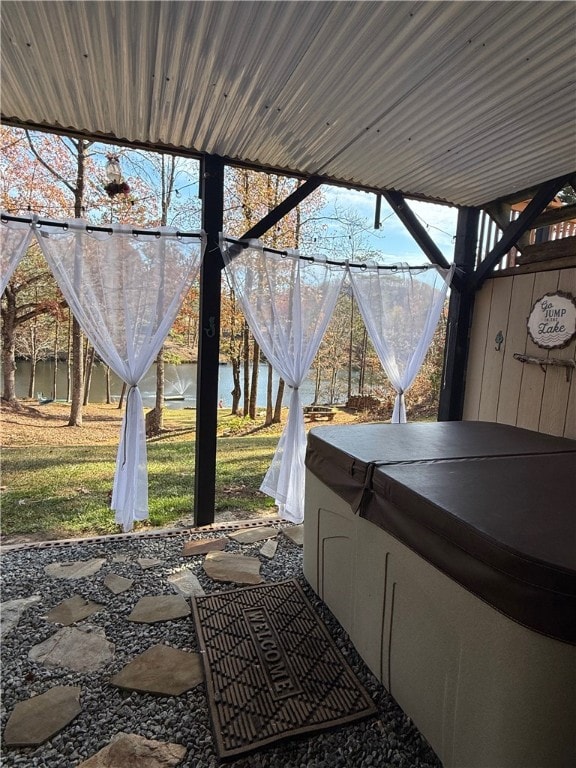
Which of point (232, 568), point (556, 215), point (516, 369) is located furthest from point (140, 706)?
point (556, 215)

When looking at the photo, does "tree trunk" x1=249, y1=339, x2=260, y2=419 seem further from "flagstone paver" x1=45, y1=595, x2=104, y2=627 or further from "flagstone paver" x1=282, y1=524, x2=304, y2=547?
"flagstone paver" x1=45, y1=595, x2=104, y2=627

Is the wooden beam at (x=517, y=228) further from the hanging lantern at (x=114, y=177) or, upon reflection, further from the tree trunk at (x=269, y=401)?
the tree trunk at (x=269, y=401)

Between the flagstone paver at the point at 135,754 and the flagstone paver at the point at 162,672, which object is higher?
the flagstone paver at the point at 135,754

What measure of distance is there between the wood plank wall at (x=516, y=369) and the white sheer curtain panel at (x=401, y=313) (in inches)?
17.5

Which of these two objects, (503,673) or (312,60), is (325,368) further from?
(503,673)

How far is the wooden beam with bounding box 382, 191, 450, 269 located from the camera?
3.08 metres

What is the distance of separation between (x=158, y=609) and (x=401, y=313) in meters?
2.54

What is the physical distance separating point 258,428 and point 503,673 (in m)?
6.00

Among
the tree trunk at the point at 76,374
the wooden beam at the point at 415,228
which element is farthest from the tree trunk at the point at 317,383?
the tree trunk at the point at 76,374

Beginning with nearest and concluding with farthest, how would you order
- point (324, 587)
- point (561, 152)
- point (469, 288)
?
point (324, 587)
point (561, 152)
point (469, 288)

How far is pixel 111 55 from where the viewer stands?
169 cm

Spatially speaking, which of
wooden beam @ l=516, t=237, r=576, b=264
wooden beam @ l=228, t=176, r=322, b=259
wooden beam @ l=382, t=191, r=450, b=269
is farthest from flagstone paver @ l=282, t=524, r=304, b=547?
wooden beam @ l=516, t=237, r=576, b=264

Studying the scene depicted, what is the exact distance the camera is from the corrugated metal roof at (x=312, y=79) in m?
1.45

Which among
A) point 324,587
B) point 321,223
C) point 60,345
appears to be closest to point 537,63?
point 324,587
